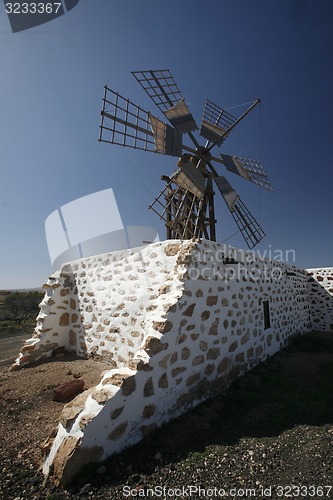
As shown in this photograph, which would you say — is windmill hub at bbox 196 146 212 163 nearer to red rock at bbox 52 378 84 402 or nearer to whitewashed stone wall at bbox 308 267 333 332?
whitewashed stone wall at bbox 308 267 333 332

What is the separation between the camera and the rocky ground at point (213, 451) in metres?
2.26

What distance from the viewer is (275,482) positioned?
2301 mm

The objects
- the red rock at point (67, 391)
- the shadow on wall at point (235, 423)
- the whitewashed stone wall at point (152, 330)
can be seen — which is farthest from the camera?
the red rock at point (67, 391)

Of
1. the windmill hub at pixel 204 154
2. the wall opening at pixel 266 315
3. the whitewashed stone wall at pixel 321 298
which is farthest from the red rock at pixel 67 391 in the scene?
the whitewashed stone wall at pixel 321 298

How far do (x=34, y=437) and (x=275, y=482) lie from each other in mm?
2888

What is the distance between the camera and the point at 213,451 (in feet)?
8.87

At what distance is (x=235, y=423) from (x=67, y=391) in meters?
2.79

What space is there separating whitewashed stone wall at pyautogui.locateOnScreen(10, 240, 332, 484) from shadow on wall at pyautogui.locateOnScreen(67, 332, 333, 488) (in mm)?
169

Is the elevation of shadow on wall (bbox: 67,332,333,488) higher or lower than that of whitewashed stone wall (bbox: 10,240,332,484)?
lower

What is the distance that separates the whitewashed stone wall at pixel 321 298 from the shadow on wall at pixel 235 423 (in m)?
5.40

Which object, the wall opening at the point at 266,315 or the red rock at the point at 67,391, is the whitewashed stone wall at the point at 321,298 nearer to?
the wall opening at the point at 266,315

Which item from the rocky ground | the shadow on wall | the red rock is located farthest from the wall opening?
the red rock

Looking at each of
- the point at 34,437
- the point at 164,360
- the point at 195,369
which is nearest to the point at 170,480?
the point at 164,360

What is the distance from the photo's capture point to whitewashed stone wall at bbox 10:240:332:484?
8.70 ft
